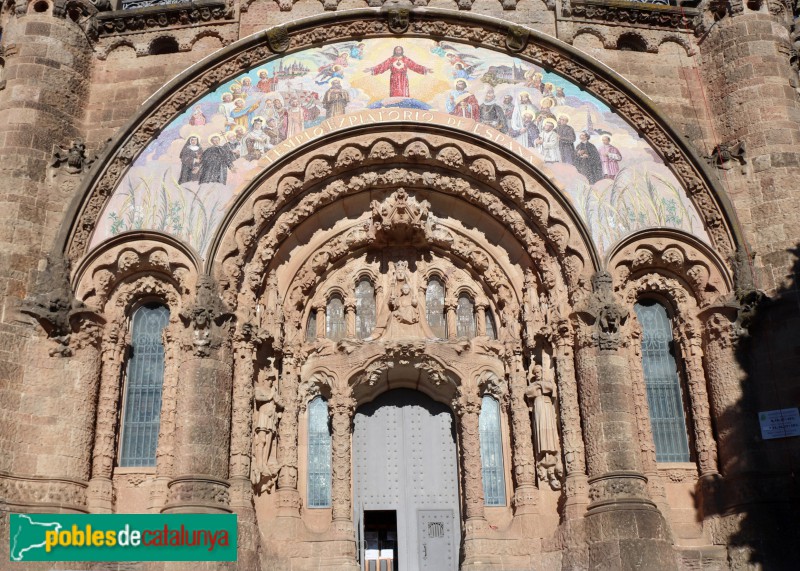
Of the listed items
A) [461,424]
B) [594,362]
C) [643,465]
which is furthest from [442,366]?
[643,465]

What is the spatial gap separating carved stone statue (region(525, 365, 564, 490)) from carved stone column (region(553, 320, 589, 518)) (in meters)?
0.21

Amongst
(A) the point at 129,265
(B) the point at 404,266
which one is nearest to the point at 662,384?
(B) the point at 404,266

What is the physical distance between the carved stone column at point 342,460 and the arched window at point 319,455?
0.87ft

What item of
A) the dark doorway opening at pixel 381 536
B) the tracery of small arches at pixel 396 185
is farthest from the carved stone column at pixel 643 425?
the dark doorway opening at pixel 381 536

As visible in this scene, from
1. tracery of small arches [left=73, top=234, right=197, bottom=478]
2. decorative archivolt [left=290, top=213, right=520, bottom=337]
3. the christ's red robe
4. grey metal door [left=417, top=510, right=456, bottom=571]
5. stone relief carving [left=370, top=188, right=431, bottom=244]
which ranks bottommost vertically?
grey metal door [left=417, top=510, right=456, bottom=571]

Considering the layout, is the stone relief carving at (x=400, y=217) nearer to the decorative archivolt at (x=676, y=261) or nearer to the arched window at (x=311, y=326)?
the arched window at (x=311, y=326)

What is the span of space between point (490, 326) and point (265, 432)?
457cm

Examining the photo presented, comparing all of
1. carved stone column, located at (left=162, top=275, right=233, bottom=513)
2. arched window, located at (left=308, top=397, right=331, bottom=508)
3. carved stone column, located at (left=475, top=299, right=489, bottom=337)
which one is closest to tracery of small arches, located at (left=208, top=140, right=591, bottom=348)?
carved stone column, located at (left=162, top=275, right=233, bottom=513)

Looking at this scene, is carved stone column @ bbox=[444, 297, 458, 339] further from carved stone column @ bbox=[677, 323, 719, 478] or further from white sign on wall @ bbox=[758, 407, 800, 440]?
white sign on wall @ bbox=[758, 407, 800, 440]

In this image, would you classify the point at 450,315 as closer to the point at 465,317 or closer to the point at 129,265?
the point at 465,317

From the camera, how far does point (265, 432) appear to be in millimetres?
15039

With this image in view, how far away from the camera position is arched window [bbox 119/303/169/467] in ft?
49.3

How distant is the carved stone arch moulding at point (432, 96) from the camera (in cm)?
1545

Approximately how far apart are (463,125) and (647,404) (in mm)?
5814
